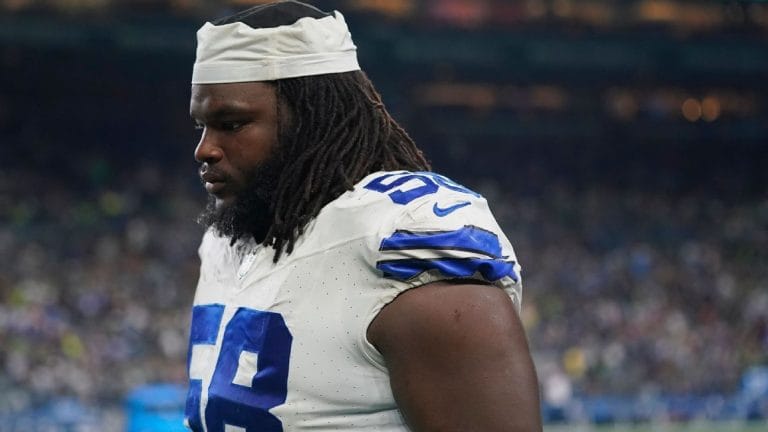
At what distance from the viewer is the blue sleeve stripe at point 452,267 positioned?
1410mm

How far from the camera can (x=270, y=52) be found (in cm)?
160

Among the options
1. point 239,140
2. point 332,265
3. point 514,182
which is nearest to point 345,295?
point 332,265

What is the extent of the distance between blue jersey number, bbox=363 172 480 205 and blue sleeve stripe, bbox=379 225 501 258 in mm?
61

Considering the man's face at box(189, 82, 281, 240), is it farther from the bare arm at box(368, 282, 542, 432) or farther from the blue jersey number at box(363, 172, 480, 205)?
the bare arm at box(368, 282, 542, 432)

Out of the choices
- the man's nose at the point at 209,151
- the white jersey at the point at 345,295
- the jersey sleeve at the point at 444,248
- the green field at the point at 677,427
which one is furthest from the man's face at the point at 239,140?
the green field at the point at 677,427

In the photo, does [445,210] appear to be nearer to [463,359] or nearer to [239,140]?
[463,359]

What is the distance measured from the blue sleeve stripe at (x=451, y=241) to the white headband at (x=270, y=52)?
0.30 m

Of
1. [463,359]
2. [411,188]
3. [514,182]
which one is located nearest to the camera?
[463,359]

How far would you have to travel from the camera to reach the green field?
14.5 m

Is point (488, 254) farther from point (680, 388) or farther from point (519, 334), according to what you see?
point (680, 388)

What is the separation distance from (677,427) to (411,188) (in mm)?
14375

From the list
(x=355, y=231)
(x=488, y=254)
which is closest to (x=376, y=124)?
(x=355, y=231)

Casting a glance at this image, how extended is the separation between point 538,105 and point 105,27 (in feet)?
27.8

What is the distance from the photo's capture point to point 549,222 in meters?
20.1
